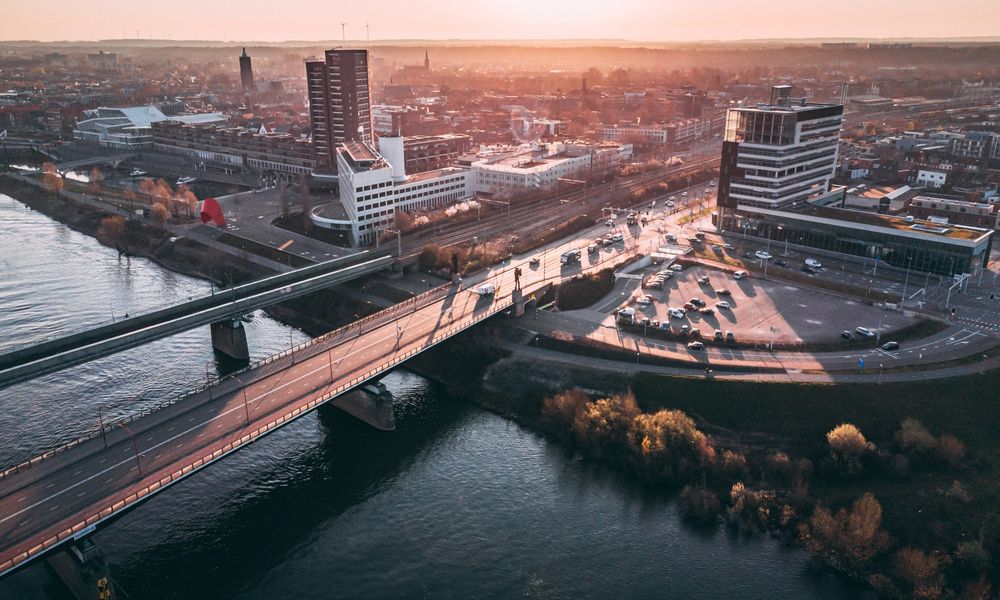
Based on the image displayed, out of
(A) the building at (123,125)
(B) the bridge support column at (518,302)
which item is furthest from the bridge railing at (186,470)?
(A) the building at (123,125)

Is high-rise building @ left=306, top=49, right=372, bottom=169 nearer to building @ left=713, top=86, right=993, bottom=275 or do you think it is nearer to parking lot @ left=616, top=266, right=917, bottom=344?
building @ left=713, top=86, right=993, bottom=275

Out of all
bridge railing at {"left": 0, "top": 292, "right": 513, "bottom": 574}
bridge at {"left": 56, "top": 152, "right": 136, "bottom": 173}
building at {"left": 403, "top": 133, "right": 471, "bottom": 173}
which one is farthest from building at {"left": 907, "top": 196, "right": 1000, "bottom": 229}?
bridge at {"left": 56, "top": 152, "right": 136, "bottom": 173}

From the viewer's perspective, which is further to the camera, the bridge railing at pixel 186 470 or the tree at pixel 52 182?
the tree at pixel 52 182

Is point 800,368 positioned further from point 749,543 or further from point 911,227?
point 911,227

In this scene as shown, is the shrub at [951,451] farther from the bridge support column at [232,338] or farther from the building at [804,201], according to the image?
the bridge support column at [232,338]

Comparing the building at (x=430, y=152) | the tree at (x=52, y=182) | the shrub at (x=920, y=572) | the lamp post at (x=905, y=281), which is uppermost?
the building at (x=430, y=152)

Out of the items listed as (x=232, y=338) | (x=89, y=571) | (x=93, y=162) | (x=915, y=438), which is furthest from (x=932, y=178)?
(x=93, y=162)
